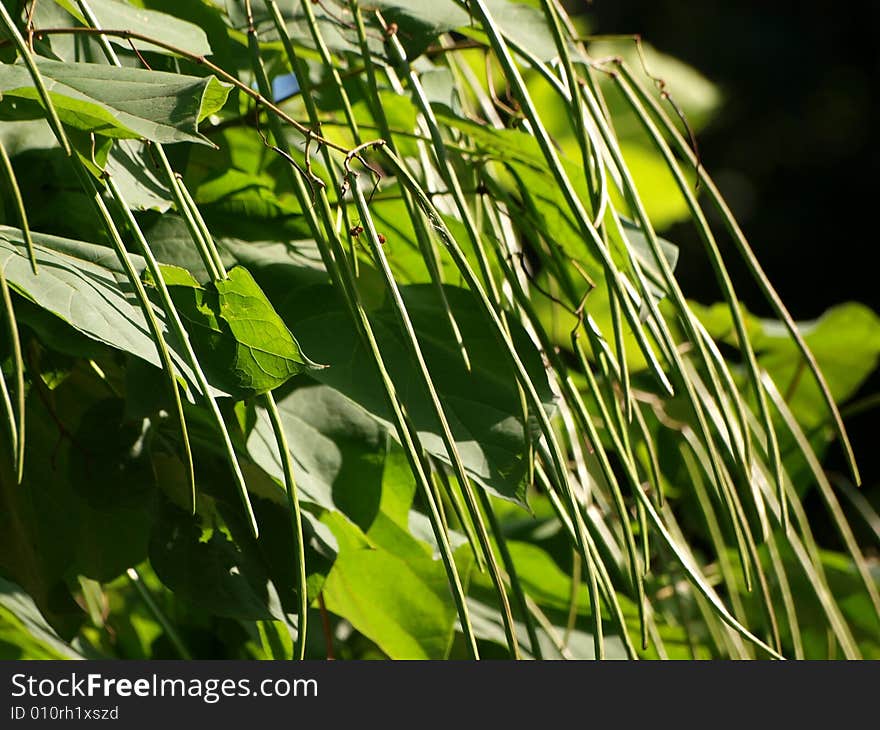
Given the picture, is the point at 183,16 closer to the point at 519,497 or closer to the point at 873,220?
the point at 519,497

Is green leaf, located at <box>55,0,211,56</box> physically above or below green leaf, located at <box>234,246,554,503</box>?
above

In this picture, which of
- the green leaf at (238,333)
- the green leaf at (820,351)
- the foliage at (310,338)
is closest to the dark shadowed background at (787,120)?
the green leaf at (820,351)

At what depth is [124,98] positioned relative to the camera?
209mm

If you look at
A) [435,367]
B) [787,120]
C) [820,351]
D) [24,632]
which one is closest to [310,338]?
[435,367]

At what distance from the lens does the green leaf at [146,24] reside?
0.85 feet

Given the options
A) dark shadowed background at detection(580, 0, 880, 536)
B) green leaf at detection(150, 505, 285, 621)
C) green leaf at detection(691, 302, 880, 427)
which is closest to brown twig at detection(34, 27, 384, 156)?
green leaf at detection(150, 505, 285, 621)

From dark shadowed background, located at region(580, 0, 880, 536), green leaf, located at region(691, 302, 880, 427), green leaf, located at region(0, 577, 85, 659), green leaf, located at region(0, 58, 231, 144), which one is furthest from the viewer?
dark shadowed background, located at region(580, 0, 880, 536)

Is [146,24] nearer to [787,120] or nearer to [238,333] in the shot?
[238,333]

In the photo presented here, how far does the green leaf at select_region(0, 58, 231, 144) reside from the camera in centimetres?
20

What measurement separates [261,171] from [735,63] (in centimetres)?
319

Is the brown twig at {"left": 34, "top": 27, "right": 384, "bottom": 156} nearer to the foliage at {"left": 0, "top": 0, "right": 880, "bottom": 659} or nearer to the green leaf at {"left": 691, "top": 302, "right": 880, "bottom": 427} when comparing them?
the foliage at {"left": 0, "top": 0, "right": 880, "bottom": 659}

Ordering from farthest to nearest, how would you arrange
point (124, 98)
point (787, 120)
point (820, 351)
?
point (787, 120), point (820, 351), point (124, 98)

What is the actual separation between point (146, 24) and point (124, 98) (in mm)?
62

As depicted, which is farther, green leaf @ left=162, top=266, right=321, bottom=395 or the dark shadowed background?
the dark shadowed background
